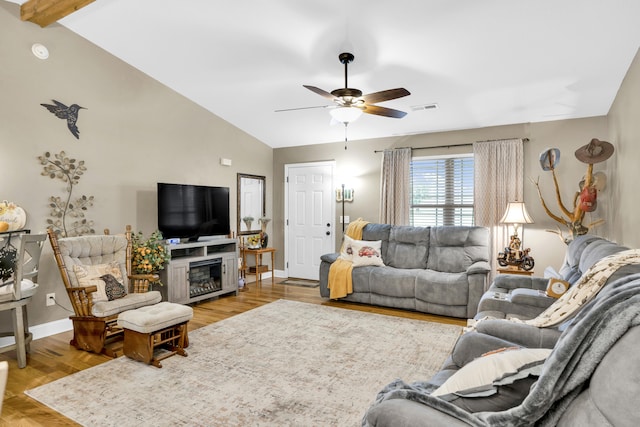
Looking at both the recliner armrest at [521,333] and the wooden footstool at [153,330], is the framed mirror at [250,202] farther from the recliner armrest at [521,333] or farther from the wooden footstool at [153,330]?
the recliner armrest at [521,333]

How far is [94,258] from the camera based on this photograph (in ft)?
11.9

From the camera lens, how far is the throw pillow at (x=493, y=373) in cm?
122

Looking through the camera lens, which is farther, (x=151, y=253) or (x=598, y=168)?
(x=598, y=168)

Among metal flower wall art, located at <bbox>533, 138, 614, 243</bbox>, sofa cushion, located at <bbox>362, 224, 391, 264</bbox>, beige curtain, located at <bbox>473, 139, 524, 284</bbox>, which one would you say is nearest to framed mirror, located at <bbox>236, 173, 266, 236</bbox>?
sofa cushion, located at <bbox>362, 224, 391, 264</bbox>

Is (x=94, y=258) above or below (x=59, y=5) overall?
below

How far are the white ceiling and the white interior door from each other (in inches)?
66.4

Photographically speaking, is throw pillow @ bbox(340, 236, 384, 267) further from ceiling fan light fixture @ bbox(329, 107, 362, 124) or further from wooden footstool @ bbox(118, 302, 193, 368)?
wooden footstool @ bbox(118, 302, 193, 368)

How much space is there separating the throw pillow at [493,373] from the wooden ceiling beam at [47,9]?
13.5ft

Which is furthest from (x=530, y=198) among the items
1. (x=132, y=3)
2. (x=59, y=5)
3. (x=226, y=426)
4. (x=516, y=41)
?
(x=59, y=5)

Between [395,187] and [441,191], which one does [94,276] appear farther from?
[441,191]

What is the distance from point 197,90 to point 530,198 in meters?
4.81

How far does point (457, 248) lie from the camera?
4.88m

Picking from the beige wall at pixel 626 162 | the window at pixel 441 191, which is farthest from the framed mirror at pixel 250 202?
the beige wall at pixel 626 162

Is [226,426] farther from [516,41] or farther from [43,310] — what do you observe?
[516,41]
